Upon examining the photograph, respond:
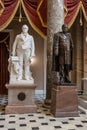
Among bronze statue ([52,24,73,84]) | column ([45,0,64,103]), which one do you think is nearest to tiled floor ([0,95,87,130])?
bronze statue ([52,24,73,84])

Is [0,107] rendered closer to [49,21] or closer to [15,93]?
[15,93]

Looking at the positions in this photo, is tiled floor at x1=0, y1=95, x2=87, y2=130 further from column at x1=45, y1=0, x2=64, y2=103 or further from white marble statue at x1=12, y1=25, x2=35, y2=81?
column at x1=45, y1=0, x2=64, y2=103

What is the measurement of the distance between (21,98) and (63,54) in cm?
152

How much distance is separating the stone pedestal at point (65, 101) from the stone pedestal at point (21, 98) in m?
0.71

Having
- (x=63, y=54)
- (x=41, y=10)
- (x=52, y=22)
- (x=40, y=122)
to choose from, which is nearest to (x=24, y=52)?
(x=63, y=54)

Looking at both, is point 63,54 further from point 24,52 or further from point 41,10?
point 41,10

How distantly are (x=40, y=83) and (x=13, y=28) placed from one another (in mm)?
2478

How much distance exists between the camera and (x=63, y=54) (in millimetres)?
5926

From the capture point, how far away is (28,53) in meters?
6.43

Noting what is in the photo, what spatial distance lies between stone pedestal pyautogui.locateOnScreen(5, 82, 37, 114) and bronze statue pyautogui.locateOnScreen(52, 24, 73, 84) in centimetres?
81

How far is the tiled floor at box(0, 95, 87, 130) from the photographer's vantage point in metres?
5.02

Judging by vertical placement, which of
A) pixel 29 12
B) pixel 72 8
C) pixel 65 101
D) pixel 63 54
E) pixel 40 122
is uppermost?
pixel 72 8

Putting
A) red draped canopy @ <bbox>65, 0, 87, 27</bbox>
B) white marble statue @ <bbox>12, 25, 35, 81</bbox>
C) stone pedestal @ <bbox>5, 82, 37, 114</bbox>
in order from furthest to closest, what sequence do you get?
red draped canopy @ <bbox>65, 0, 87, 27</bbox> < white marble statue @ <bbox>12, 25, 35, 81</bbox> < stone pedestal @ <bbox>5, 82, 37, 114</bbox>

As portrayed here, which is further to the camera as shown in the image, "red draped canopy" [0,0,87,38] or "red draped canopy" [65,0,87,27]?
"red draped canopy" [65,0,87,27]
